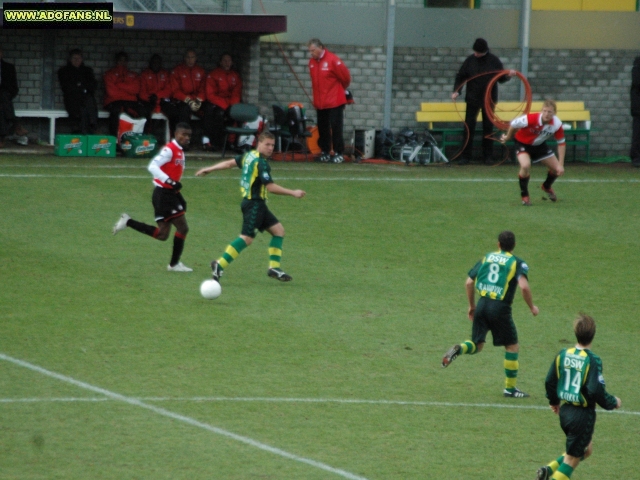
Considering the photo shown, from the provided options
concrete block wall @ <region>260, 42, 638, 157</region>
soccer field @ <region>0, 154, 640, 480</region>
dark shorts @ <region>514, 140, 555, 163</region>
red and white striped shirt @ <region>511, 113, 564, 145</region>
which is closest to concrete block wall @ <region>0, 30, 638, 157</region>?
concrete block wall @ <region>260, 42, 638, 157</region>

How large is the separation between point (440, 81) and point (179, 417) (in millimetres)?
17408

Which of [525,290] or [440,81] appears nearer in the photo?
[525,290]

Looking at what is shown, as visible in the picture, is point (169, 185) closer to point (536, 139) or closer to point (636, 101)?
point (536, 139)

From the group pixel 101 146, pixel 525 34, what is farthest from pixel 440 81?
pixel 101 146

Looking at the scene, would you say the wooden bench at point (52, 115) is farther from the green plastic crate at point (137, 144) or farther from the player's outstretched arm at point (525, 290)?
the player's outstretched arm at point (525, 290)

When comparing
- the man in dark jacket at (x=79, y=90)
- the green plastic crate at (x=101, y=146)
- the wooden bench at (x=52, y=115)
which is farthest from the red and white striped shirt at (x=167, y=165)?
the wooden bench at (x=52, y=115)

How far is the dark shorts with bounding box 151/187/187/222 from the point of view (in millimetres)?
12141

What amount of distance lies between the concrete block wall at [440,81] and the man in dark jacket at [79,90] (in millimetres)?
3792

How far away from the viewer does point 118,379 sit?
8.62m

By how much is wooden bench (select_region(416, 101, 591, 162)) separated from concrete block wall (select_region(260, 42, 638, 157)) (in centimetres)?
48

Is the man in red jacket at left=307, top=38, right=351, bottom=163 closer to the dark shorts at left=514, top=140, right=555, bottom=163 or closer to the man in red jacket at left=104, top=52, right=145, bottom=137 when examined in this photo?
the man in red jacket at left=104, top=52, right=145, bottom=137

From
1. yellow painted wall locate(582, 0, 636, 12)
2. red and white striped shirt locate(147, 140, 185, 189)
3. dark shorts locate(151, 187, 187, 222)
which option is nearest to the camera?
red and white striped shirt locate(147, 140, 185, 189)

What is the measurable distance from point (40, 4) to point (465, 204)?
31.8 feet

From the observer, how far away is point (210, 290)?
36.1 ft
